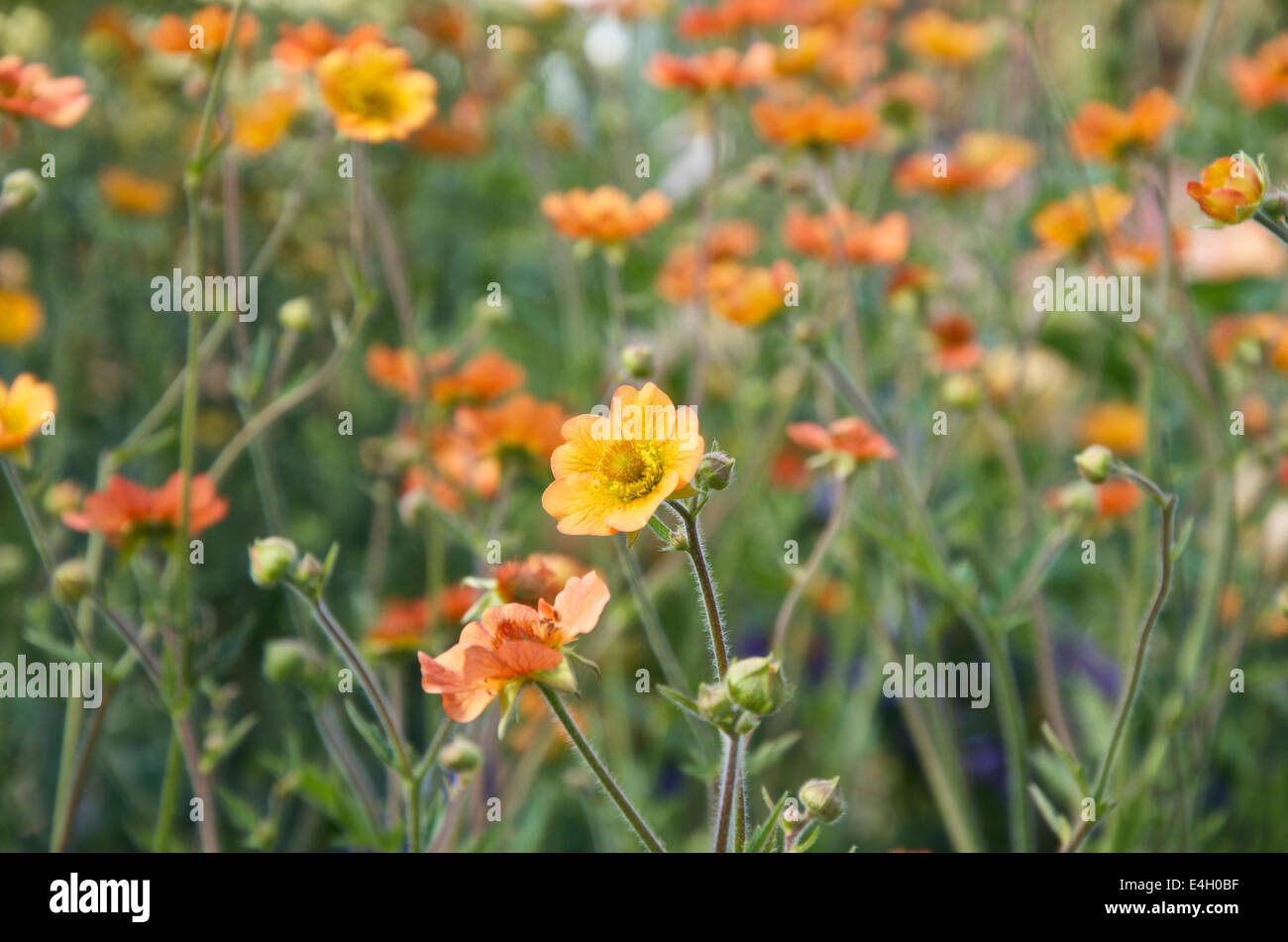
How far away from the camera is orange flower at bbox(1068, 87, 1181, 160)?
67.5 inches

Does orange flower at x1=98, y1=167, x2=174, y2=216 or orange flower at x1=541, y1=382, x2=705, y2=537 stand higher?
orange flower at x1=98, y1=167, x2=174, y2=216

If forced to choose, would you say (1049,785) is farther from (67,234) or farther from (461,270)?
(67,234)

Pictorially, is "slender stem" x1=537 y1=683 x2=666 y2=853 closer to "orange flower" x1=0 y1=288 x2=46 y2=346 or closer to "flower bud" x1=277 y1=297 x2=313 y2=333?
"flower bud" x1=277 y1=297 x2=313 y2=333

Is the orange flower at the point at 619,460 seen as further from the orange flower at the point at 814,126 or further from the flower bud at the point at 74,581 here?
the orange flower at the point at 814,126

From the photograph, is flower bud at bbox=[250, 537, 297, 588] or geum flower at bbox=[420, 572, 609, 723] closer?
geum flower at bbox=[420, 572, 609, 723]

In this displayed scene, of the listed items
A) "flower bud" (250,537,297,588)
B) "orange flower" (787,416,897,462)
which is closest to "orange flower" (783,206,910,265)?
"orange flower" (787,416,897,462)

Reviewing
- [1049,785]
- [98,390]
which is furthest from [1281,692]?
[98,390]

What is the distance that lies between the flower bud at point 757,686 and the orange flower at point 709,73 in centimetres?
127

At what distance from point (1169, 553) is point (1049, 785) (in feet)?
3.56

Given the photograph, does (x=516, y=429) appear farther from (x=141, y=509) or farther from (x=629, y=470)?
(x=629, y=470)

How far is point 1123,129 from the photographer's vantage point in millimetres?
1725

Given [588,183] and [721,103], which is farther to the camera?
[588,183]

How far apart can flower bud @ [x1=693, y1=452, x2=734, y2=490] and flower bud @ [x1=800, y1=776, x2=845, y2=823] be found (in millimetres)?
243

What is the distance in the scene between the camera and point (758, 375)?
7.85 feet
